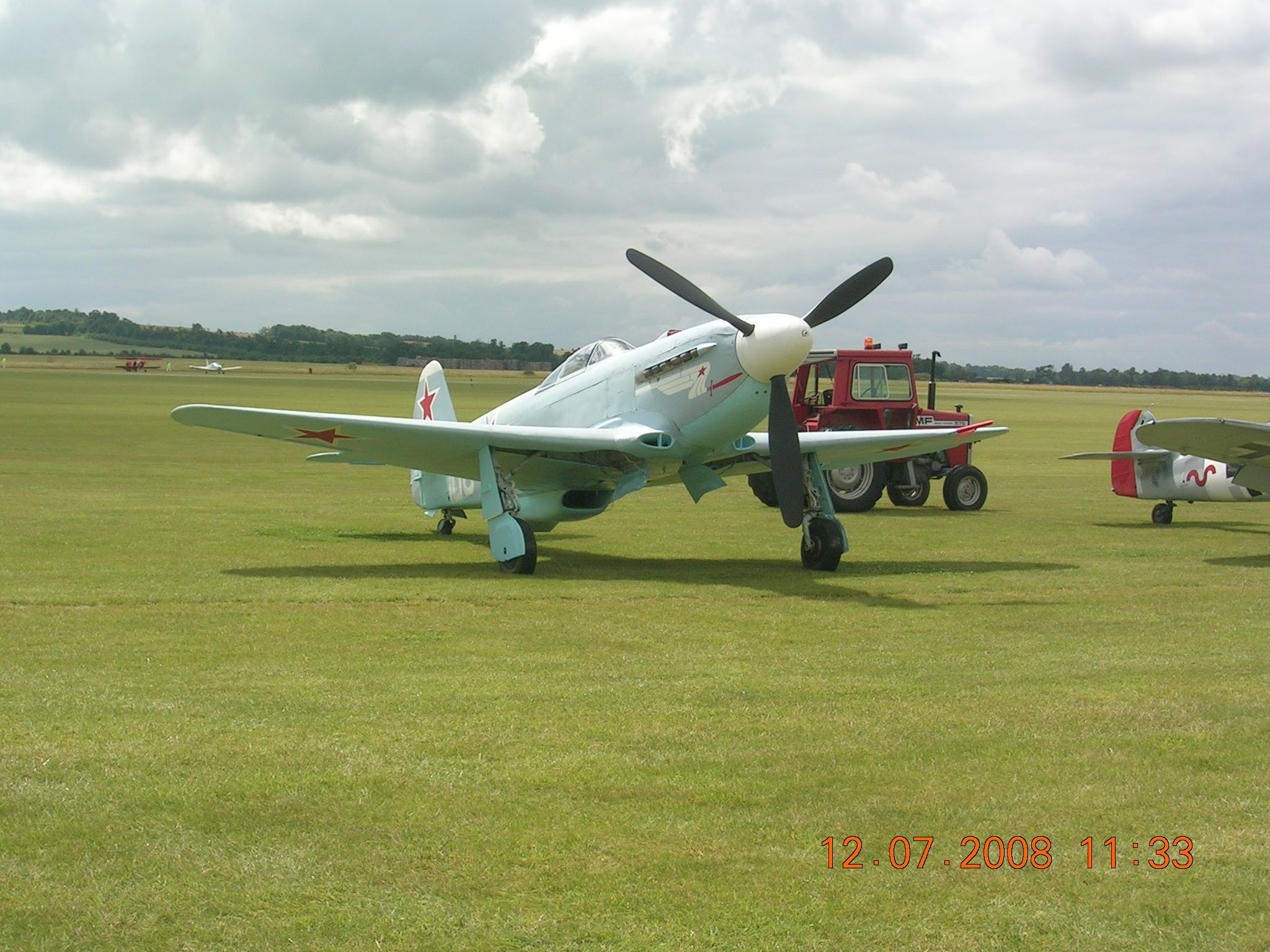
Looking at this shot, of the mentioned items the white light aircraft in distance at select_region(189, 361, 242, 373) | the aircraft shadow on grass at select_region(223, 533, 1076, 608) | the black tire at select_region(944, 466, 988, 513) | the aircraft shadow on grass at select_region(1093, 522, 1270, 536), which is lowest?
the aircraft shadow on grass at select_region(223, 533, 1076, 608)

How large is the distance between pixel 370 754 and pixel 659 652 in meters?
3.00

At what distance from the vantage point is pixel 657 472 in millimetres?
13336

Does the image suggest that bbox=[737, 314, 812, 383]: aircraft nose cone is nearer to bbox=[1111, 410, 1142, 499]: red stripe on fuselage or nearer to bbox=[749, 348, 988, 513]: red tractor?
bbox=[1111, 410, 1142, 499]: red stripe on fuselage

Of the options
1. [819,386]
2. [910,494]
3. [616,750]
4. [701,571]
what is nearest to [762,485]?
[819,386]

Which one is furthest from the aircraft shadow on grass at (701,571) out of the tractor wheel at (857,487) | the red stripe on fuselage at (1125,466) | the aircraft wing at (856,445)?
the tractor wheel at (857,487)

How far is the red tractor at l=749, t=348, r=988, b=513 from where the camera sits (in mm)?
20484

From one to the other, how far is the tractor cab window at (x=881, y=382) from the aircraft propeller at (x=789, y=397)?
345 inches

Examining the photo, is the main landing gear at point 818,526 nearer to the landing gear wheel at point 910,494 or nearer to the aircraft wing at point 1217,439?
the aircraft wing at point 1217,439

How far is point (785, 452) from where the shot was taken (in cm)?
1202

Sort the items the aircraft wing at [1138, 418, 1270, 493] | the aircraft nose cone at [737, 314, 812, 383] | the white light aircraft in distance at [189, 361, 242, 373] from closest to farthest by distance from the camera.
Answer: the aircraft nose cone at [737, 314, 812, 383] → the aircraft wing at [1138, 418, 1270, 493] → the white light aircraft in distance at [189, 361, 242, 373]

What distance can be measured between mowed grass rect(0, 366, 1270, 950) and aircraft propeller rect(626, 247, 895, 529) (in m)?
0.89

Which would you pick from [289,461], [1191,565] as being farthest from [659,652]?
[289,461]

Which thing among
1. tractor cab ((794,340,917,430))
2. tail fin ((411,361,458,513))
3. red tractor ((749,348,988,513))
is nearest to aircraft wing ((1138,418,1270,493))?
red tractor ((749,348,988,513))

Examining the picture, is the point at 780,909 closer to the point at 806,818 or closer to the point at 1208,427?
the point at 806,818
